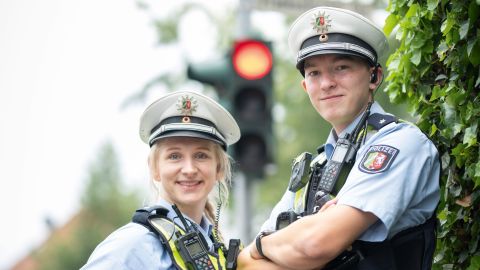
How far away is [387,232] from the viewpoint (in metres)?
3.63

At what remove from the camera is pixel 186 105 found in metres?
4.43

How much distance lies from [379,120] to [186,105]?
101 cm

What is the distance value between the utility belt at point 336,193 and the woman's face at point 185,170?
438 millimetres

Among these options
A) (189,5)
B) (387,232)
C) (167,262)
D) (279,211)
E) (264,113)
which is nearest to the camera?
(387,232)

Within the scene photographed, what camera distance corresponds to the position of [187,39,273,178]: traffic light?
704cm

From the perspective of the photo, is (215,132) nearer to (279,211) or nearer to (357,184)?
(279,211)

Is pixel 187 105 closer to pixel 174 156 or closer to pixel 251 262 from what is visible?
pixel 174 156

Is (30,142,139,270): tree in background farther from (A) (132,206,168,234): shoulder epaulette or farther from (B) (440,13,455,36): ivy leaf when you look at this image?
(B) (440,13,455,36): ivy leaf

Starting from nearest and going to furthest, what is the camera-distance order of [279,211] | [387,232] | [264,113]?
1. [387,232]
2. [279,211]
3. [264,113]

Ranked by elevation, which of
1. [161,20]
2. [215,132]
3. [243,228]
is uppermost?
[161,20]

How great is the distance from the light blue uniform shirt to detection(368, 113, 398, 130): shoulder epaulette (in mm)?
1088

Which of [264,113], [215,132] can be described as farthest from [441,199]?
[264,113]

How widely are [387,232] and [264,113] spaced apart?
3.57 m

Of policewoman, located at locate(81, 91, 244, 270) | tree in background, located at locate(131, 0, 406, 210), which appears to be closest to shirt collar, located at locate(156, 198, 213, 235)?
policewoman, located at locate(81, 91, 244, 270)
